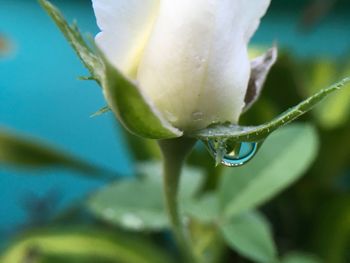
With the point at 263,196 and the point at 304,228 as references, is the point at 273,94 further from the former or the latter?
the point at 263,196

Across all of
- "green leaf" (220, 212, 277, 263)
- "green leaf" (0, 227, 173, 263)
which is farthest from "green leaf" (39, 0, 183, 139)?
"green leaf" (0, 227, 173, 263)

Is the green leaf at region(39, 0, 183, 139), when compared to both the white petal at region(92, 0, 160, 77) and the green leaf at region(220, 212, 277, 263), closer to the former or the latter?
the white petal at region(92, 0, 160, 77)

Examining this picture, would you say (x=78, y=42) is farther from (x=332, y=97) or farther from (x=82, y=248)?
(x=332, y=97)

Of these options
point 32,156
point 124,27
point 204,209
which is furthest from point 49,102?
point 124,27

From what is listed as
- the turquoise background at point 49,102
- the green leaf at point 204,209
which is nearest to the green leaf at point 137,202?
the green leaf at point 204,209

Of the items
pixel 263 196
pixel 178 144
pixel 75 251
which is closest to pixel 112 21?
pixel 178 144
